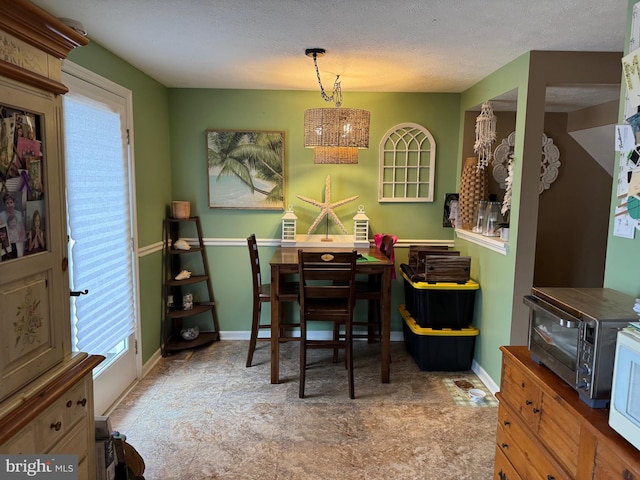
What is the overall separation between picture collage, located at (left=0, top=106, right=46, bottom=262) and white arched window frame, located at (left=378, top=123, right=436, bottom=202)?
9.37ft

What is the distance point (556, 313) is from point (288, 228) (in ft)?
8.00

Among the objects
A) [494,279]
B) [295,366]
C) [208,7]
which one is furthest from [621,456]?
[295,366]

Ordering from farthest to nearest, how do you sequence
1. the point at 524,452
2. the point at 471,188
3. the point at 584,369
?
the point at 471,188, the point at 524,452, the point at 584,369

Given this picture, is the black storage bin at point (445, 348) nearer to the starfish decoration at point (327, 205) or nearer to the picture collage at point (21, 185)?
the starfish decoration at point (327, 205)

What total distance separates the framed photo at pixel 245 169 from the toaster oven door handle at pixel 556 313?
2481 millimetres

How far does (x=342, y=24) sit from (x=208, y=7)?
Result: 0.66 meters

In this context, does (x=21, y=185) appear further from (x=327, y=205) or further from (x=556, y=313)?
(x=327, y=205)

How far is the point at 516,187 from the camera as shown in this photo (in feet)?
8.51

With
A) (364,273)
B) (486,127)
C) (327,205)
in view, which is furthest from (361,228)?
(486,127)

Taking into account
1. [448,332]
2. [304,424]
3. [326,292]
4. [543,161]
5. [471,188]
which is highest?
[543,161]

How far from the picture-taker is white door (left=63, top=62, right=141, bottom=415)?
216cm

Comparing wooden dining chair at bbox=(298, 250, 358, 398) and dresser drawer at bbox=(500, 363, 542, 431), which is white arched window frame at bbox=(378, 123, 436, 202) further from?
dresser drawer at bbox=(500, 363, 542, 431)

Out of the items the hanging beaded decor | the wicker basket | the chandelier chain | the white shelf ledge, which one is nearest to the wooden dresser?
the white shelf ledge

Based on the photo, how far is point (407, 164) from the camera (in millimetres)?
3693
